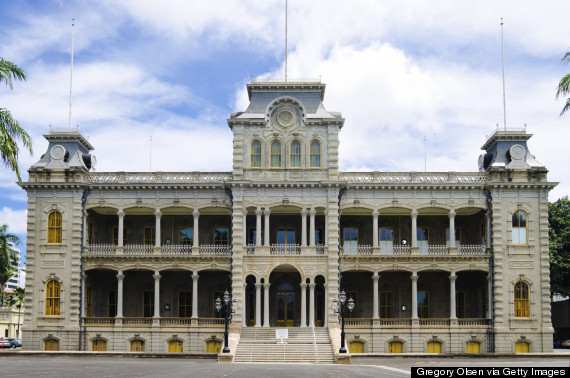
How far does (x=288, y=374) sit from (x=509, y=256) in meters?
22.2

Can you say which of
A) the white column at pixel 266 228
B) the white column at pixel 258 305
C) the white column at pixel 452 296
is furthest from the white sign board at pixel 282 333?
the white column at pixel 452 296

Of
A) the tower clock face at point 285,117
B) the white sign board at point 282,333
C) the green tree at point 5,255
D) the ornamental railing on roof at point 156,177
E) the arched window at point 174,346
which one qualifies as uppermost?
the tower clock face at point 285,117

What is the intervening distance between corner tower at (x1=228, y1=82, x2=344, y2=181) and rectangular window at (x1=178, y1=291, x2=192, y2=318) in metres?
9.31

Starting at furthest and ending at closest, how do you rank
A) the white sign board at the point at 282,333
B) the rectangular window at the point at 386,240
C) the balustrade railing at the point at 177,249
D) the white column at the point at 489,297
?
the rectangular window at the point at 386,240 < the balustrade railing at the point at 177,249 < the white column at the point at 489,297 < the white sign board at the point at 282,333

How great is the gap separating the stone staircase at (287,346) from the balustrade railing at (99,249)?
10.8 metres

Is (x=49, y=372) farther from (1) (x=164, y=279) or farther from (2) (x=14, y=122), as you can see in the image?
(1) (x=164, y=279)

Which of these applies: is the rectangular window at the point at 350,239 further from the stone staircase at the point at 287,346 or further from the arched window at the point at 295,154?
the stone staircase at the point at 287,346

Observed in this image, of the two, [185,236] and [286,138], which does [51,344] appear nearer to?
[185,236]

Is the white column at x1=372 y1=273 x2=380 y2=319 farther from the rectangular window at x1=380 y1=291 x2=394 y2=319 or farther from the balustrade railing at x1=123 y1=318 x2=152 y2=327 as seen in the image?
the balustrade railing at x1=123 y1=318 x2=152 y2=327

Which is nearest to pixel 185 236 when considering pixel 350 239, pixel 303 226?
pixel 303 226

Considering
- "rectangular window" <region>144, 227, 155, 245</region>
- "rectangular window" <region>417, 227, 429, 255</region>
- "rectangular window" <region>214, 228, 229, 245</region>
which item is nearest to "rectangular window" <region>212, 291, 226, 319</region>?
"rectangular window" <region>214, 228, 229, 245</region>

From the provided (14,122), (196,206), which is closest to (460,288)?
(196,206)

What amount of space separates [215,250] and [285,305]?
6.02 meters

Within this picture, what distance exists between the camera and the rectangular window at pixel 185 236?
49719 millimetres
